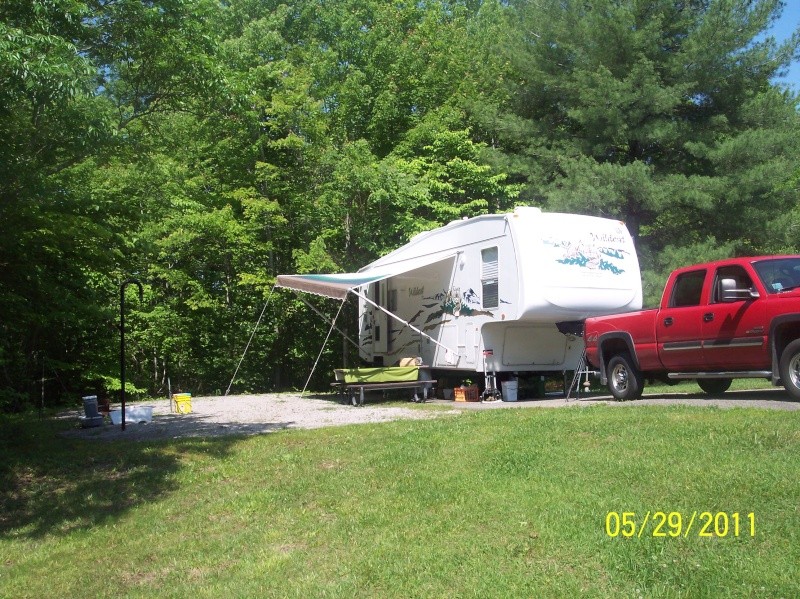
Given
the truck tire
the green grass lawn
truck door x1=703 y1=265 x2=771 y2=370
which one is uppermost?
truck door x1=703 y1=265 x2=771 y2=370

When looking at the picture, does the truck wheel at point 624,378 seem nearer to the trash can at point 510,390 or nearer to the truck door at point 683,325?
the truck door at point 683,325

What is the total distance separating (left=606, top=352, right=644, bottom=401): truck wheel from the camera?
11.7 m

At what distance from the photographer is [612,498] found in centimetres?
575

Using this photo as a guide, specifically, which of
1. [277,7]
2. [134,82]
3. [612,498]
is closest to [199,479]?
[612,498]

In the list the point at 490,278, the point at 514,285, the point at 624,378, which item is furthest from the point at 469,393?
the point at 624,378

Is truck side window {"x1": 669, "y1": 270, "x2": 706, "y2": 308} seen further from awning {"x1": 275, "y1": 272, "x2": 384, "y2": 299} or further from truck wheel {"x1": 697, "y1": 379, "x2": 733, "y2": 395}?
awning {"x1": 275, "y1": 272, "x2": 384, "y2": 299}

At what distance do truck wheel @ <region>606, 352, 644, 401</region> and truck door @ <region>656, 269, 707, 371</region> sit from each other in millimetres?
792

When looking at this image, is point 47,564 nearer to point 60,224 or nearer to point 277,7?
point 60,224

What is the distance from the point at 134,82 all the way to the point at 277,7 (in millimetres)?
23619

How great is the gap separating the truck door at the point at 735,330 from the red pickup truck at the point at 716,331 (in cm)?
1

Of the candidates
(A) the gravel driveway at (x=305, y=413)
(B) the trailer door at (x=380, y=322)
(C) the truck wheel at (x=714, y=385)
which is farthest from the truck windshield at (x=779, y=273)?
(B) the trailer door at (x=380, y=322)

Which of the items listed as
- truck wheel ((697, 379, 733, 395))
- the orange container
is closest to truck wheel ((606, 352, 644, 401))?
truck wheel ((697, 379, 733, 395))

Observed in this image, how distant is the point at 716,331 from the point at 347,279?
25.7ft
